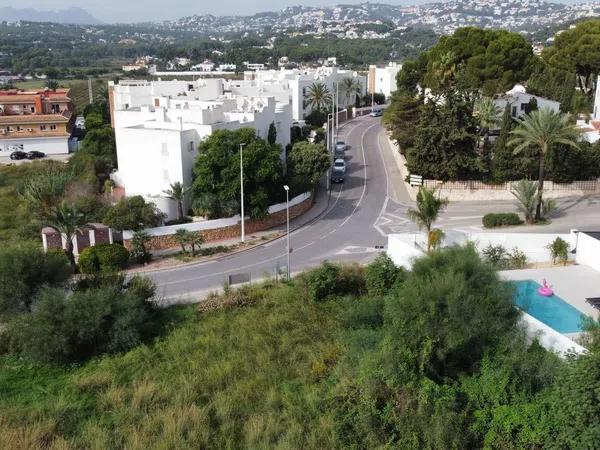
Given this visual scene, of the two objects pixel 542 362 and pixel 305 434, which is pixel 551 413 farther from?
pixel 305 434

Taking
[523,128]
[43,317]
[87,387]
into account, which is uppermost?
[523,128]

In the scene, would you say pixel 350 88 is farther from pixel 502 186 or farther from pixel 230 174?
pixel 230 174

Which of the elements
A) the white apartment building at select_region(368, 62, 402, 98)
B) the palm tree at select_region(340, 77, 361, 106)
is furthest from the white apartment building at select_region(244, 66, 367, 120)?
the white apartment building at select_region(368, 62, 402, 98)

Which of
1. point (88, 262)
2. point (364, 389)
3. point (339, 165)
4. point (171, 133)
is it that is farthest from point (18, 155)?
point (364, 389)

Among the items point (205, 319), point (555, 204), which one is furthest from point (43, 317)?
point (555, 204)

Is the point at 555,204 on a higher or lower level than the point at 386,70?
lower

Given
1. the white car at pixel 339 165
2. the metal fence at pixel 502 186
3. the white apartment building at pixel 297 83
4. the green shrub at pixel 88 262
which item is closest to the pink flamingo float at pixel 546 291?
the metal fence at pixel 502 186
